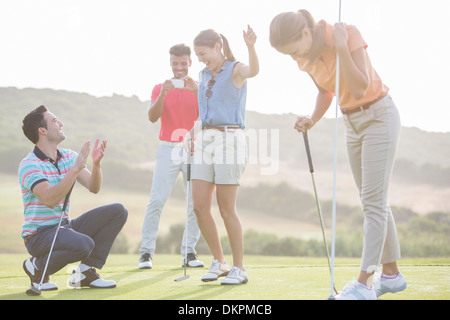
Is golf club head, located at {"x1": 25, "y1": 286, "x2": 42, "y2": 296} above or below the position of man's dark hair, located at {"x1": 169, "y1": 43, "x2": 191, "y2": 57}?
below

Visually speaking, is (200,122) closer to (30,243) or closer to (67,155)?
(67,155)

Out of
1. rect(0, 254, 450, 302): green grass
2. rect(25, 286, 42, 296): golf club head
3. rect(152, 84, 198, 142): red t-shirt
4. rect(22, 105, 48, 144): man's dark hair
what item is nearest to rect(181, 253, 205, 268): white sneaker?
rect(0, 254, 450, 302): green grass

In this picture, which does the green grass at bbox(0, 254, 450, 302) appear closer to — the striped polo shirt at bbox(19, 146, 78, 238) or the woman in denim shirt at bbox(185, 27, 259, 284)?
the woman in denim shirt at bbox(185, 27, 259, 284)

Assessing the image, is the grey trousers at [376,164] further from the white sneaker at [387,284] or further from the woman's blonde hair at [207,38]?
the woman's blonde hair at [207,38]

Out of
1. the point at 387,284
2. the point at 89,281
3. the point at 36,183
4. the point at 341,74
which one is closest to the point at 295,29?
the point at 341,74

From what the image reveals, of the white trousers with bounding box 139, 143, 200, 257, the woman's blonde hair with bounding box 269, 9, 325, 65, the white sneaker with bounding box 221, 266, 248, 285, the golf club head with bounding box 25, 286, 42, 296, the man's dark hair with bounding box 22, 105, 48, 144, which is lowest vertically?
the golf club head with bounding box 25, 286, 42, 296

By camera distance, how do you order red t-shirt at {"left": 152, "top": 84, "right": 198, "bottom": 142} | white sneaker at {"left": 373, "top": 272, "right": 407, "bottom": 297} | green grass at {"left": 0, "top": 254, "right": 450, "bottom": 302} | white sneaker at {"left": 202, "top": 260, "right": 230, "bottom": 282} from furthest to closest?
red t-shirt at {"left": 152, "top": 84, "right": 198, "bottom": 142} < white sneaker at {"left": 202, "top": 260, "right": 230, "bottom": 282} < green grass at {"left": 0, "top": 254, "right": 450, "bottom": 302} < white sneaker at {"left": 373, "top": 272, "right": 407, "bottom": 297}

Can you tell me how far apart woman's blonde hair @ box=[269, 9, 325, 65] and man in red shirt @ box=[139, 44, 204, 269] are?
2.32 m

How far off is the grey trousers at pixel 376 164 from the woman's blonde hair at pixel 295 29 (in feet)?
1.22

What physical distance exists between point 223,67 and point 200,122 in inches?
14.6

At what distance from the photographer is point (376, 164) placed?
274 centimetres

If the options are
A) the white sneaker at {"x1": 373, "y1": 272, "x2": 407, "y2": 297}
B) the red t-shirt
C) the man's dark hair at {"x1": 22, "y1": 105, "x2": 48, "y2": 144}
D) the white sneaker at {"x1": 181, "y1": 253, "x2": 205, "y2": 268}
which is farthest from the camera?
the red t-shirt

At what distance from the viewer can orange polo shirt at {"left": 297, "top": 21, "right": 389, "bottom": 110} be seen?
8.67ft
